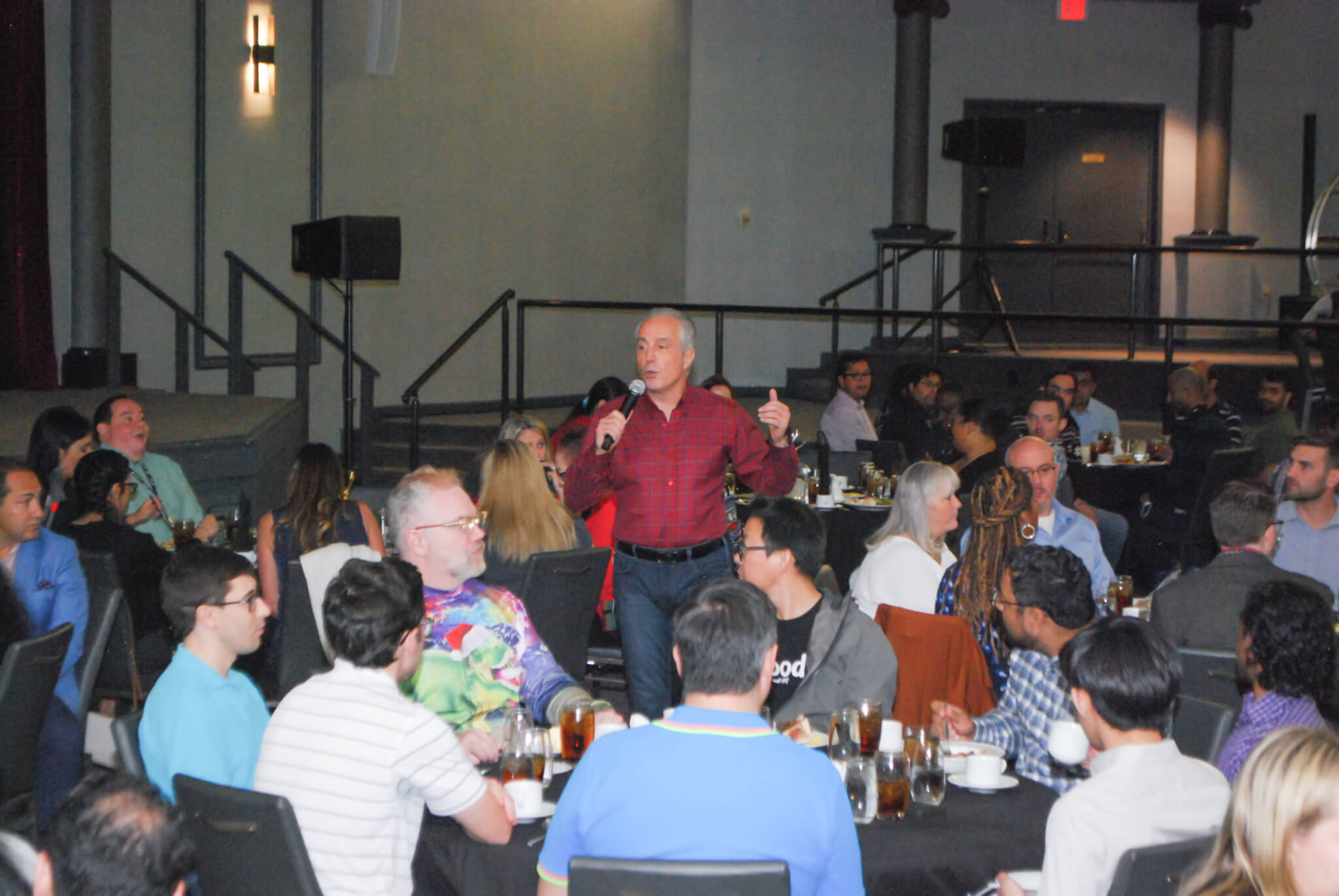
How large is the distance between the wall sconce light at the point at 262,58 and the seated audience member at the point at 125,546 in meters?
5.62

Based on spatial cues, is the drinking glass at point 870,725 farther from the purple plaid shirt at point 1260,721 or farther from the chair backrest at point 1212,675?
the chair backrest at point 1212,675

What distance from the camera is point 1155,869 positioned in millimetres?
2014

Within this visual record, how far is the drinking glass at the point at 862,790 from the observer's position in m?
2.46

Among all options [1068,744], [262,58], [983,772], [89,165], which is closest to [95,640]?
[983,772]

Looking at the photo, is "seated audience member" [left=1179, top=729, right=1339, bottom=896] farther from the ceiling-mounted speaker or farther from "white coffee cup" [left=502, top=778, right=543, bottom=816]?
the ceiling-mounted speaker

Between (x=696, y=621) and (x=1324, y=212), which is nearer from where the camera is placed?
(x=696, y=621)

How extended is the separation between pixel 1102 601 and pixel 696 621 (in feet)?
8.47

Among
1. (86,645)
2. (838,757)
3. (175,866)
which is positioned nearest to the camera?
(175,866)

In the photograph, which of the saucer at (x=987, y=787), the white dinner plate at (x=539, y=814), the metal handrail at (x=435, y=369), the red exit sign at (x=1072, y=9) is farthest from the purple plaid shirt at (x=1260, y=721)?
the red exit sign at (x=1072, y=9)

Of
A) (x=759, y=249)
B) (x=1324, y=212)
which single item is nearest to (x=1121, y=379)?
(x=759, y=249)

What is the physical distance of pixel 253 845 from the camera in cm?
208

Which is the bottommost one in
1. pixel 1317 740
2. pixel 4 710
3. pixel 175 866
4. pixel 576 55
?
pixel 4 710

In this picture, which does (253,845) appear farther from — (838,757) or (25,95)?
(25,95)

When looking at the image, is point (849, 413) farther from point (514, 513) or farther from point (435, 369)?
point (514, 513)
